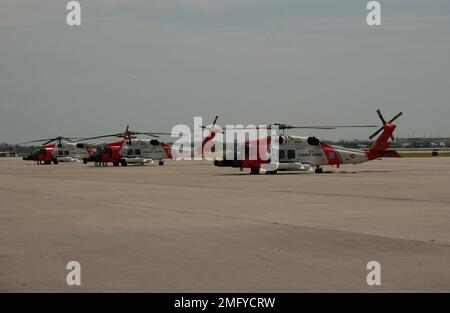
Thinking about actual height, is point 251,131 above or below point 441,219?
above

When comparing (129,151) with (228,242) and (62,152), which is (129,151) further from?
(228,242)

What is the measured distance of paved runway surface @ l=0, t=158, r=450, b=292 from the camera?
33.5ft

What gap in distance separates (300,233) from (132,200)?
11172mm

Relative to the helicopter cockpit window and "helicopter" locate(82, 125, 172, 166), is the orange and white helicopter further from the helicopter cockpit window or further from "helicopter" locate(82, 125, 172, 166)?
"helicopter" locate(82, 125, 172, 166)

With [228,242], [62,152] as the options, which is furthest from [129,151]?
[228,242]

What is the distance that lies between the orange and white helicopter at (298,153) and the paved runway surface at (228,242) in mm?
19657

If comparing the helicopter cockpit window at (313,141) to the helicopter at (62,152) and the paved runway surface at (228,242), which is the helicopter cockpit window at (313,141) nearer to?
the paved runway surface at (228,242)

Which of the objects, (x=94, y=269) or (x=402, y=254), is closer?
(x=94, y=269)

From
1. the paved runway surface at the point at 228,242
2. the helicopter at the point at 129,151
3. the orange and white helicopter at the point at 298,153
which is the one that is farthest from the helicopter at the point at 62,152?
the paved runway surface at the point at 228,242

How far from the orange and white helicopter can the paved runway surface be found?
19657 mm
